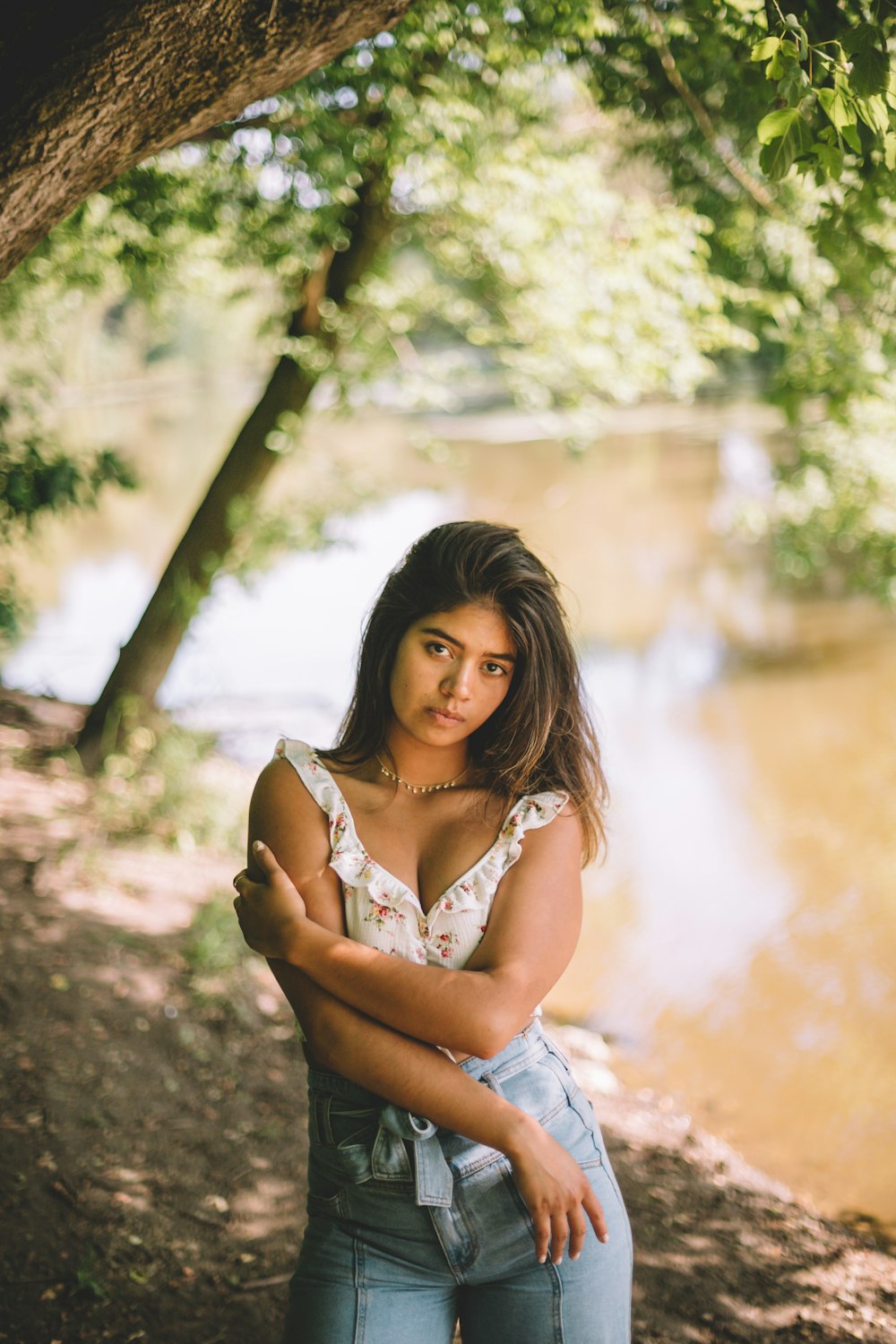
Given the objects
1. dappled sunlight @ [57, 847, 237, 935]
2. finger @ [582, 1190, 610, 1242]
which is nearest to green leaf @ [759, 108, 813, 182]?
finger @ [582, 1190, 610, 1242]

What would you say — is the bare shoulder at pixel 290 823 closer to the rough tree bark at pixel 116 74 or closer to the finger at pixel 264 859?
the finger at pixel 264 859

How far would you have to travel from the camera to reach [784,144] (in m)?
2.16

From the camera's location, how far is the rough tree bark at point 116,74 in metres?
2.09

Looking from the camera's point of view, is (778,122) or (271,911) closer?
(271,911)

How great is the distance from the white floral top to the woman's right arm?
60mm

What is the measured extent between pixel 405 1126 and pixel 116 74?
6.88ft

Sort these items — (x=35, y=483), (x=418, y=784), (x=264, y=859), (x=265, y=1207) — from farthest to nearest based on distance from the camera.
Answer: (x=35, y=483) < (x=265, y=1207) < (x=418, y=784) < (x=264, y=859)

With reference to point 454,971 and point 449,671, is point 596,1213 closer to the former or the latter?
point 454,971

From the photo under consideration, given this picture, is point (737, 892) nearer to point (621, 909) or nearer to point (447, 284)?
point (621, 909)

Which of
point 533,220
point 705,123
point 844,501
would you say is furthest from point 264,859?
point 844,501

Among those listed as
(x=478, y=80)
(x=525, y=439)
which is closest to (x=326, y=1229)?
(x=478, y=80)

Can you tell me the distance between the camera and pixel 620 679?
10.9 metres

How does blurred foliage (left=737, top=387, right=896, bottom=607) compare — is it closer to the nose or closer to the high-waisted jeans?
the nose

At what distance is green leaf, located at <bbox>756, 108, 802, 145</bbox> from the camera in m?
2.10
